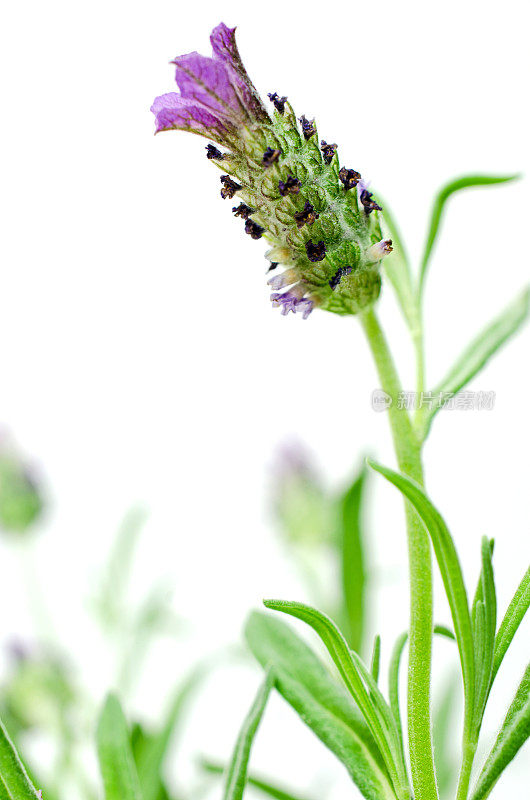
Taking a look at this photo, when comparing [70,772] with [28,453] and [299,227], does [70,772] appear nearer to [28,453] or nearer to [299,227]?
[28,453]

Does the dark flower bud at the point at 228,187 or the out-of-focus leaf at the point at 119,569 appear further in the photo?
the out-of-focus leaf at the point at 119,569

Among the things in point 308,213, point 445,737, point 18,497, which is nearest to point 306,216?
point 308,213

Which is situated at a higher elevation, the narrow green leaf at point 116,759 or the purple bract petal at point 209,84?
the purple bract petal at point 209,84

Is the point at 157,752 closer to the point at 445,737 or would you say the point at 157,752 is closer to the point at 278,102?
the point at 445,737

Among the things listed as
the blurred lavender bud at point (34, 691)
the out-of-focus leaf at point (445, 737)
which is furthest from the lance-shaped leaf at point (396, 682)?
the blurred lavender bud at point (34, 691)

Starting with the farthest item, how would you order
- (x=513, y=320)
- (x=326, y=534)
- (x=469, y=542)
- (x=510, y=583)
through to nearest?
1. (x=469, y=542)
2. (x=510, y=583)
3. (x=326, y=534)
4. (x=513, y=320)

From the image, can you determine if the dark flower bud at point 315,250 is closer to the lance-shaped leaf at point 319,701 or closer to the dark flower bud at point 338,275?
the dark flower bud at point 338,275

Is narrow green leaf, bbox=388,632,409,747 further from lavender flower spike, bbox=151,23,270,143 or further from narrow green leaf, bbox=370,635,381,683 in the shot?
lavender flower spike, bbox=151,23,270,143

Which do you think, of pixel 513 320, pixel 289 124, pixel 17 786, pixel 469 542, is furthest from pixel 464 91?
pixel 17 786
